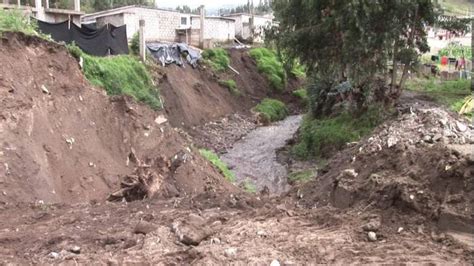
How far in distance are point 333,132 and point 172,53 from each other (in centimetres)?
1025

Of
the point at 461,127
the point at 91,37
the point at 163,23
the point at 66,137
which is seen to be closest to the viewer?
the point at 461,127

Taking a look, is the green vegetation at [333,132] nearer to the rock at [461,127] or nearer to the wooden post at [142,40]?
the rock at [461,127]

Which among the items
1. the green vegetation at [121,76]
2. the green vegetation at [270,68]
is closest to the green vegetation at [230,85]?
the green vegetation at [270,68]

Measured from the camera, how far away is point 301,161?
58.7ft

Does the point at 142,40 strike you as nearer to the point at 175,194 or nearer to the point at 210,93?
the point at 210,93

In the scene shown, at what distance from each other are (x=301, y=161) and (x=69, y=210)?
38.9ft

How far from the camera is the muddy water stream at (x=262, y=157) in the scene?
15523 mm

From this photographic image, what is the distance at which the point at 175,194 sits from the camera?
975 centimetres

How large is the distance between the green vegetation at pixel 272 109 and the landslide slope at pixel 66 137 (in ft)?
44.9

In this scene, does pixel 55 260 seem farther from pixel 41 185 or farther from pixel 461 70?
pixel 461 70

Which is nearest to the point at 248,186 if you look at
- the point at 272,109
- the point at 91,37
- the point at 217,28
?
the point at 91,37

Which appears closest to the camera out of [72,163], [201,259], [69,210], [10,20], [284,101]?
[201,259]

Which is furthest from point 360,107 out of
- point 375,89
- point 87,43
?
point 87,43

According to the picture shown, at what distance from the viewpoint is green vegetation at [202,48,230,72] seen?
90.5 ft
